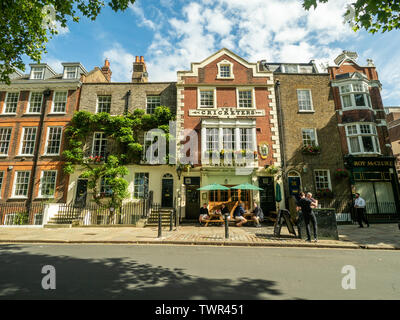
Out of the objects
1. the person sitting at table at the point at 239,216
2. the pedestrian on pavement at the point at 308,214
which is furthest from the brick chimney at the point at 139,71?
the pedestrian on pavement at the point at 308,214

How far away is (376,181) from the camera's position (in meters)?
16.6

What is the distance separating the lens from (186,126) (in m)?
17.2

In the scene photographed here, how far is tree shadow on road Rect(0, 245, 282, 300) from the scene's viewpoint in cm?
356

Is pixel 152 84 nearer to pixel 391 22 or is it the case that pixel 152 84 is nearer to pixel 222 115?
pixel 222 115

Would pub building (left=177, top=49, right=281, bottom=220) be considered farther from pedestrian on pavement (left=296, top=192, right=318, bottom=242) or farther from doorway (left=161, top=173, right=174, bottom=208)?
pedestrian on pavement (left=296, top=192, right=318, bottom=242)

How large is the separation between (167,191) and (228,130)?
6.78 metres

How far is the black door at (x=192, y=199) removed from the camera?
16.2 metres

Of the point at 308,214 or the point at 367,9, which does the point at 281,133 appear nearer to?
the point at 308,214

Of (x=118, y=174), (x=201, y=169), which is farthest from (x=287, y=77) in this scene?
(x=118, y=174)

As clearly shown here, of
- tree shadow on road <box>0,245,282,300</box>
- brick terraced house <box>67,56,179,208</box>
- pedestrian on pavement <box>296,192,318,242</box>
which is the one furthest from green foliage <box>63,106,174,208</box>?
pedestrian on pavement <box>296,192,318,242</box>

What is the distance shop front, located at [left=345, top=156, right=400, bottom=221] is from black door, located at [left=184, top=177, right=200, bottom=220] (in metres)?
11.8

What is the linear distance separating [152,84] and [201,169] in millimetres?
8939
